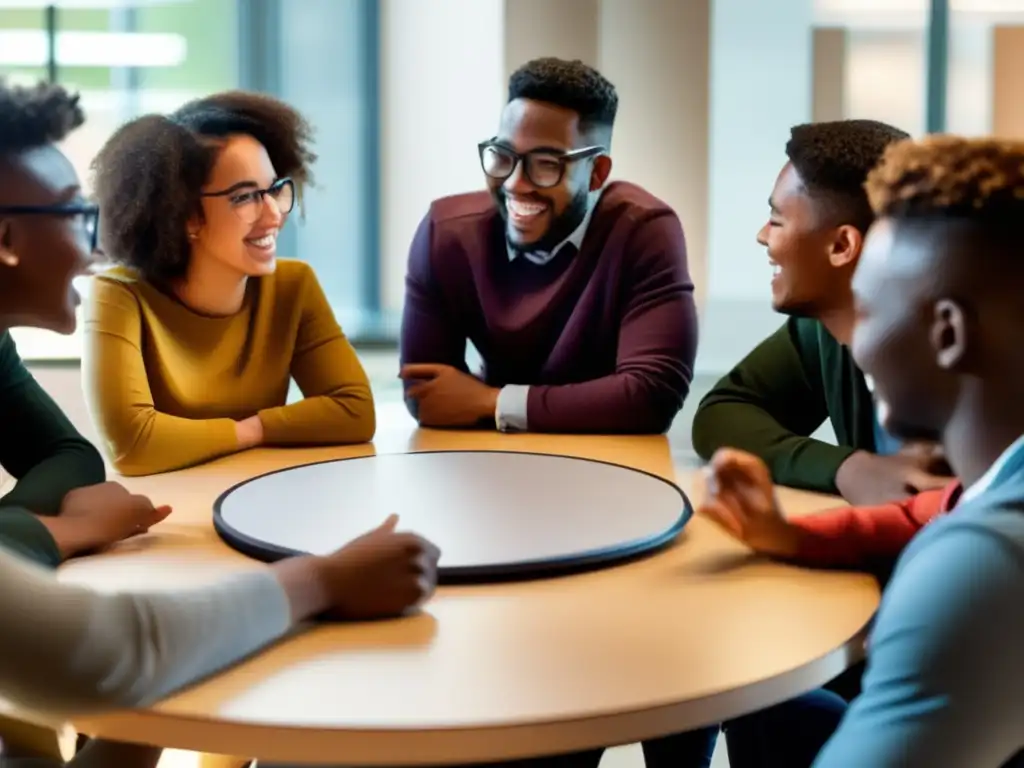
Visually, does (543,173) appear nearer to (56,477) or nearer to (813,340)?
(813,340)

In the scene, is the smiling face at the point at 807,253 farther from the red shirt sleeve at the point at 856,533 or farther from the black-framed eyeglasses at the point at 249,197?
the black-framed eyeglasses at the point at 249,197

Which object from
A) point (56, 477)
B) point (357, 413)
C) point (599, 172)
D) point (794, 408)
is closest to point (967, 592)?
point (794, 408)

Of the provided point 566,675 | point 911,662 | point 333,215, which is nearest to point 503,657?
point 566,675

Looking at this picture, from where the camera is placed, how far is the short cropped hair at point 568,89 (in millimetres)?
2041

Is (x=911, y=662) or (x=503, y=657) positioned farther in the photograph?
(x=503, y=657)

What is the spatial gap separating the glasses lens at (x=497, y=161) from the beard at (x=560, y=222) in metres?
0.05

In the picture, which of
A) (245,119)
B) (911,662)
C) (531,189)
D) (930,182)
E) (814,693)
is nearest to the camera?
(911,662)

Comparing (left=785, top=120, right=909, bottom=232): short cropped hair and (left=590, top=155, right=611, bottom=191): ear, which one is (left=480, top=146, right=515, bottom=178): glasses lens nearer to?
(left=590, top=155, right=611, bottom=191): ear

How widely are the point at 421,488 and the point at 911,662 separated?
826mm

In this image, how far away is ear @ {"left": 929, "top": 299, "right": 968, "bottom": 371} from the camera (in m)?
0.88

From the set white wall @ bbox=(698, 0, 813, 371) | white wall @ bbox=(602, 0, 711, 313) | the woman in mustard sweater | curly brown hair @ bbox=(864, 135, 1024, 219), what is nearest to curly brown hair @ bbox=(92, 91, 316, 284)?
the woman in mustard sweater

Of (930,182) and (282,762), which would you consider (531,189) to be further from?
(282,762)

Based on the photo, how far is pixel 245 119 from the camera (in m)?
1.92

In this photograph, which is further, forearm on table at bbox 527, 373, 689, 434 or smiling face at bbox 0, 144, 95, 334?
forearm on table at bbox 527, 373, 689, 434
